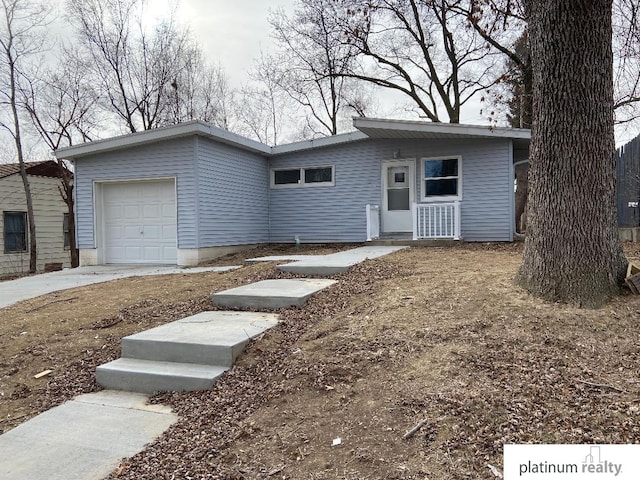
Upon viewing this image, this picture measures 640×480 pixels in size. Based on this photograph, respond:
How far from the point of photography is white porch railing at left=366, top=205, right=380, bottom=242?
1155cm

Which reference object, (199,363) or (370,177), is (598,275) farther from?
(370,177)

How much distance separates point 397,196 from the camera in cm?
1212

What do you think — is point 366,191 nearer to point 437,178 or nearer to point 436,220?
point 437,178

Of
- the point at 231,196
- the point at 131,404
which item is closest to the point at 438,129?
the point at 231,196

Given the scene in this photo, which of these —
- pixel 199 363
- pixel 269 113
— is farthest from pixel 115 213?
Result: pixel 269 113

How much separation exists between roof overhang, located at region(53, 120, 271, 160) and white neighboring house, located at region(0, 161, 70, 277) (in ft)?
19.2

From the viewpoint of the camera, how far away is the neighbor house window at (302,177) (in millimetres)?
12664

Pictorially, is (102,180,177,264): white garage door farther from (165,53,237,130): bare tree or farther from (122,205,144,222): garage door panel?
(165,53,237,130): bare tree

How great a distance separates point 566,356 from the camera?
2.95 m

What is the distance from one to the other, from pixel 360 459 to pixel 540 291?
7.55 feet

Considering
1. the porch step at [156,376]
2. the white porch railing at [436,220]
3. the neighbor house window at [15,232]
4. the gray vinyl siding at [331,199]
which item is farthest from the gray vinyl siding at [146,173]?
the porch step at [156,376]

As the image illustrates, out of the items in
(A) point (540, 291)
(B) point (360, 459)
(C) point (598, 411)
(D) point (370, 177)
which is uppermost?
(D) point (370, 177)

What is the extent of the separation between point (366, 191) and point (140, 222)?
5.73m

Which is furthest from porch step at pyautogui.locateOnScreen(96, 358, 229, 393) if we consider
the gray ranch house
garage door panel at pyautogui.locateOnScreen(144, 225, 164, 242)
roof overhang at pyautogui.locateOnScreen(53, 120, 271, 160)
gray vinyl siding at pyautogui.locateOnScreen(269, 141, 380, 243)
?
gray vinyl siding at pyautogui.locateOnScreen(269, 141, 380, 243)
